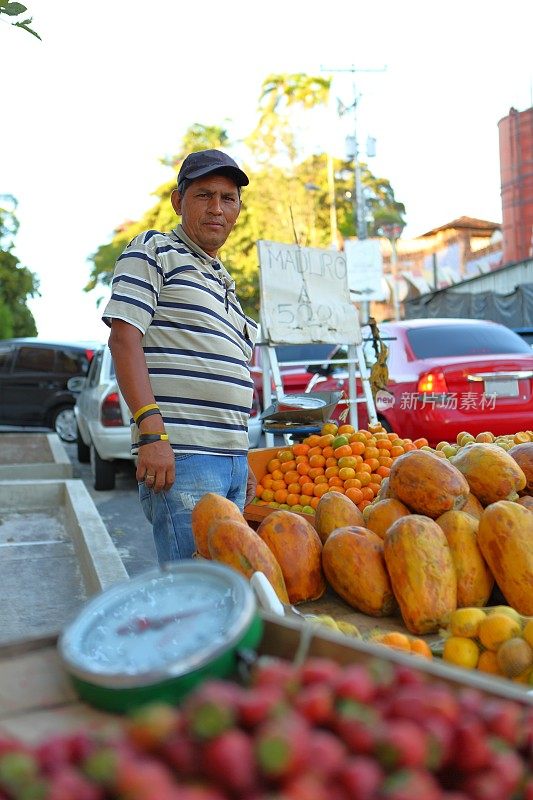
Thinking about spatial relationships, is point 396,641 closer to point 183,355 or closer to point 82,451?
point 183,355

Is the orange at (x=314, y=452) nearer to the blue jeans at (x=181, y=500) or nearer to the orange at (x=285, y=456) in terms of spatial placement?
the orange at (x=285, y=456)

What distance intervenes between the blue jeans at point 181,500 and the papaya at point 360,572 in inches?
20.2

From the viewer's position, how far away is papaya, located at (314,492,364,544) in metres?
2.74

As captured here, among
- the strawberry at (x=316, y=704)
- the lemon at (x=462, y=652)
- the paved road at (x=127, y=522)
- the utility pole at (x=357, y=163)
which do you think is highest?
the utility pole at (x=357, y=163)

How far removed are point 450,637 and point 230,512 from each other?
73cm

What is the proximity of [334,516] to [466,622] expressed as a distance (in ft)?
2.44

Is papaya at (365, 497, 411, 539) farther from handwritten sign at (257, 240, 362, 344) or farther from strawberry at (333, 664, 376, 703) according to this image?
handwritten sign at (257, 240, 362, 344)

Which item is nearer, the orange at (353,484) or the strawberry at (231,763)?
the strawberry at (231,763)

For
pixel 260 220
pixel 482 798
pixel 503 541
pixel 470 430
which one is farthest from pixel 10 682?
pixel 260 220

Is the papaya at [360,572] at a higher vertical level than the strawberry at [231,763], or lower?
lower

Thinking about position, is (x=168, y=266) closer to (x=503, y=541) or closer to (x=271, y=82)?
(x=503, y=541)

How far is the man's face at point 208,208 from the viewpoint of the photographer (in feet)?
9.27

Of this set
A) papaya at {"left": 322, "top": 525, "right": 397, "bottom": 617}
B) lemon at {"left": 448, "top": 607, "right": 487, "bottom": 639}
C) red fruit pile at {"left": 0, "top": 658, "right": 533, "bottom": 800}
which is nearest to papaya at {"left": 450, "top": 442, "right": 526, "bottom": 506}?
papaya at {"left": 322, "top": 525, "right": 397, "bottom": 617}

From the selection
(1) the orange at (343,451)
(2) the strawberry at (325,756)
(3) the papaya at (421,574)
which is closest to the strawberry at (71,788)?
(2) the strawberry at (325,756)
